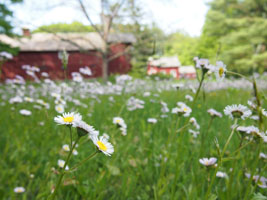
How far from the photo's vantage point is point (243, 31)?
750 inches

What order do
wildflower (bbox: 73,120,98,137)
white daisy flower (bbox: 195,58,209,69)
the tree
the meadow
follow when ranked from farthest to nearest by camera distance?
the tree → the meadow → white daisy flower (bbox: 195,58,209,69) → wildflower (bbox: 73,120,98,137)

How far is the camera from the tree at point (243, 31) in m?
18.4

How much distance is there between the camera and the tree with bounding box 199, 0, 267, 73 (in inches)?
723

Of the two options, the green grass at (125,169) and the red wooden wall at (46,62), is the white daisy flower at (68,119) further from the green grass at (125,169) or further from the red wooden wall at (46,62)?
the red wooden wall at (46,62)

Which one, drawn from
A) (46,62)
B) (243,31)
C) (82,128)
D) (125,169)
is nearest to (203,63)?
(82,128)

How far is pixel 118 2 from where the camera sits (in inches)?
389

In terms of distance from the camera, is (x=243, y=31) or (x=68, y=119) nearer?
(x=68, y=119)

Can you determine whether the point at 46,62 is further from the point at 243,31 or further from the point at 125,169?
the point at 125,169

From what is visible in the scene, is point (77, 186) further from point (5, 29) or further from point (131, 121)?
point (5, 29)

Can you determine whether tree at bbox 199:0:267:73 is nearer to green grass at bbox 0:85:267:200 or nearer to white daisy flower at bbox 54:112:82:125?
Answer: green grass at bbox 0:85:267:200

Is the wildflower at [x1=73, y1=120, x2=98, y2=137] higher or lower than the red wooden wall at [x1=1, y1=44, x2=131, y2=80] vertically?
lower

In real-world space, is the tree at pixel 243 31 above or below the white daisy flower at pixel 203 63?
above

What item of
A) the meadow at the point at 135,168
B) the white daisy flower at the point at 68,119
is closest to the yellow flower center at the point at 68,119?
the white daisy flower at the point at 68,119

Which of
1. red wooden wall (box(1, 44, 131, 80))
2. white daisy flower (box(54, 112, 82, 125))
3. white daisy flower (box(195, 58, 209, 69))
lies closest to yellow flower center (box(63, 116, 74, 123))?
white daisy flower (box(54, 112, 82, 125))
